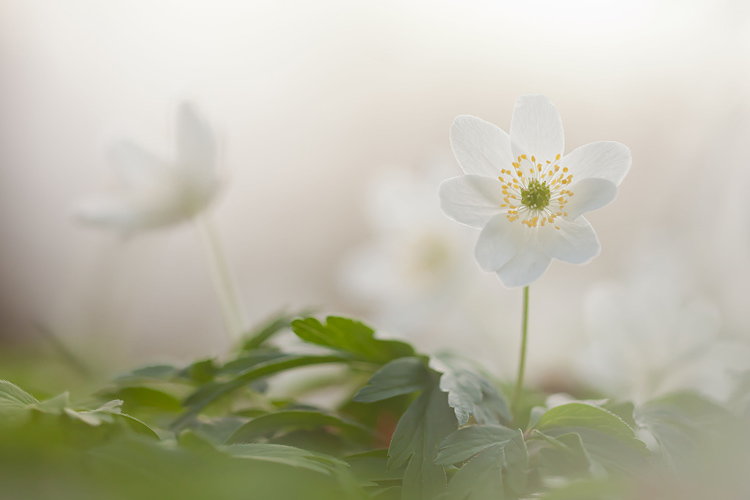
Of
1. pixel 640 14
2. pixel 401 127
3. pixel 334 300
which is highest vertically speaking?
pixel 640 14

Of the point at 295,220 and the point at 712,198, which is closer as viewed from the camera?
the point at 712,198

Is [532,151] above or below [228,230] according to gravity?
above

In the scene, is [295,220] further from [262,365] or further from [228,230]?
[262,365]

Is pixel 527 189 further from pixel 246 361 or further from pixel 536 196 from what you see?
pixel 246 361

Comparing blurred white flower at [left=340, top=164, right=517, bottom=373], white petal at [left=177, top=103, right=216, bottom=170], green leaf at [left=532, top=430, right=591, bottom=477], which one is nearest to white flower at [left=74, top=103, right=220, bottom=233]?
white petal at [left=177, top=103, right=216, bottom=170]

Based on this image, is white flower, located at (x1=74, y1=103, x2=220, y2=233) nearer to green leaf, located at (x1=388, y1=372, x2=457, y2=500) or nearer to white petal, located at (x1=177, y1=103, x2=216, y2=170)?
white petal, located at (x1=177, y1=103, x2=216, y2=170)

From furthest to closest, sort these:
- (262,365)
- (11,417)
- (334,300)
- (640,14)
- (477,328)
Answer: (334,300) < (640,14) < (477,328) < (262,365) < (11,417)

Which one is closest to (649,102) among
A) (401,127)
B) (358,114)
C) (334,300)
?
(401,127)

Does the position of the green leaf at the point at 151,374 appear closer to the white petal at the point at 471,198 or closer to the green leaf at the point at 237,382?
the green leaf at the point at 237,382
